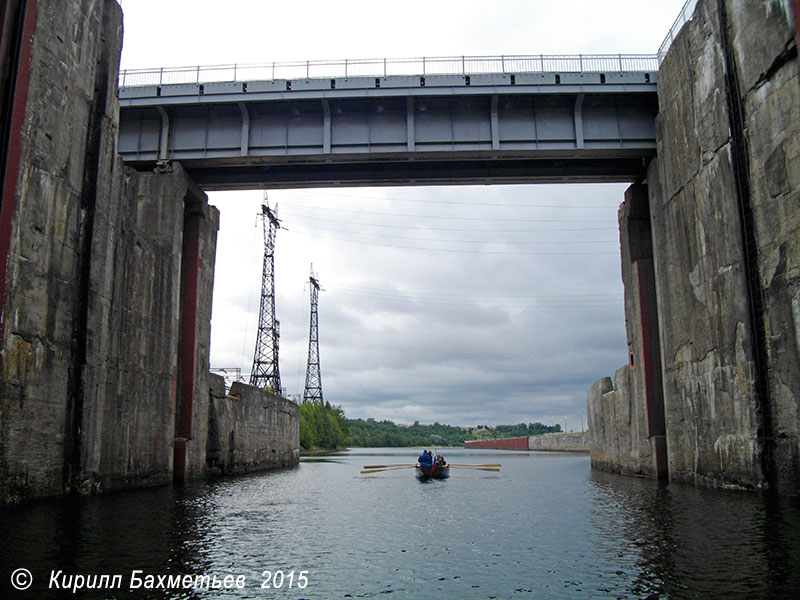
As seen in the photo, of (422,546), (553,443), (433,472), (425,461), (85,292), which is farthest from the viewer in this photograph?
(553,443)

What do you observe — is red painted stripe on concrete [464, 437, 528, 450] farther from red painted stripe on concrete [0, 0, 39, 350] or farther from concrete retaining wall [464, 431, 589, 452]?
red painted stripe on concrete [0, 0, 39, 350]

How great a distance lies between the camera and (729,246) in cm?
2219

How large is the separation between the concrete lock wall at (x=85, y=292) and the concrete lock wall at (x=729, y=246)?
20920mm

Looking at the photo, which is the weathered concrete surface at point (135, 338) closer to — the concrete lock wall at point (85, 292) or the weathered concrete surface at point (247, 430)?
the concrete lock wall at point (85, 292)

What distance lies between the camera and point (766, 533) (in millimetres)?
14047

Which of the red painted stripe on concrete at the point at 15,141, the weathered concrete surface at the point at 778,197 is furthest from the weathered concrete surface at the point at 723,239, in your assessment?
the red painted stripe on concrete at the point at 15,141

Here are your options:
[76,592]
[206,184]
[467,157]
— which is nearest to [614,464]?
[467,157]

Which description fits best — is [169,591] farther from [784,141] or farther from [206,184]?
[206,184]

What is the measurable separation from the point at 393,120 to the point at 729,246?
1566 centimetres

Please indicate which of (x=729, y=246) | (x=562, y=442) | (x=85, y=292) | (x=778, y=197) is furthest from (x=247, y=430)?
(x=562, y=442)

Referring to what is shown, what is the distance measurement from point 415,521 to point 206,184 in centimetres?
2187

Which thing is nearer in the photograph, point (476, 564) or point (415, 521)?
point (476, 564)

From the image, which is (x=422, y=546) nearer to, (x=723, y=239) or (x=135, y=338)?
(x=723, y=239)

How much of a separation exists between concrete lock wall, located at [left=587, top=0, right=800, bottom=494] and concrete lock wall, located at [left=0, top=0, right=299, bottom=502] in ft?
68.6
